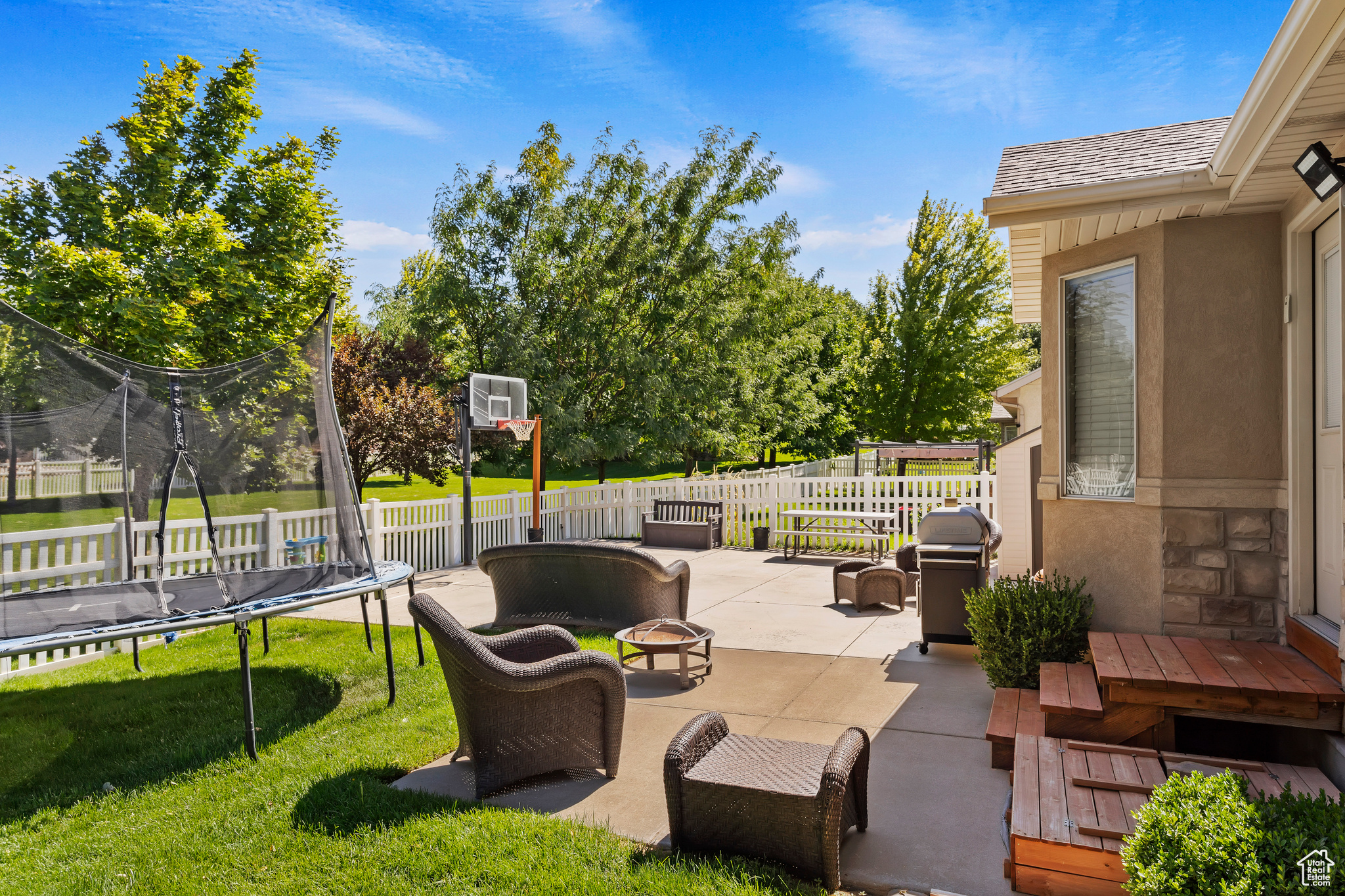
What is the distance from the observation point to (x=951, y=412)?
901 inches

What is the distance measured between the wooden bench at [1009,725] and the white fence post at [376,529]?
779cm

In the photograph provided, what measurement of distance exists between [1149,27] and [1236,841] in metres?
9.14

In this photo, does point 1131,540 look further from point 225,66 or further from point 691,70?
point 225,66

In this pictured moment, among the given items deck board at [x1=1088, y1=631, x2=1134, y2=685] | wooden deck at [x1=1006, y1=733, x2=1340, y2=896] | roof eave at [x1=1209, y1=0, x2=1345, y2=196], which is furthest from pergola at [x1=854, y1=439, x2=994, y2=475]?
wooden deck at [x1=1006, y1=733, x2=1340, y2=896]

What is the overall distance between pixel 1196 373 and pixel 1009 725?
222cm

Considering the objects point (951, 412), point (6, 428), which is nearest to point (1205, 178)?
point (6, 428)

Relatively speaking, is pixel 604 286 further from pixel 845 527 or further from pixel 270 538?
pixel 270 538

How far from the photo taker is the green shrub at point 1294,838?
201 cm

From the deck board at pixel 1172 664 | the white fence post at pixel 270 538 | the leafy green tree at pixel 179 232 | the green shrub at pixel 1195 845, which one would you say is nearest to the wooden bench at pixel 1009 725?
the deck board at pixel 1172 664

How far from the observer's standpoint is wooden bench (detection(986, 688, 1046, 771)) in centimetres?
377

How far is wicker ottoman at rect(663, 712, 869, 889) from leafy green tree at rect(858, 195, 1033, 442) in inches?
806

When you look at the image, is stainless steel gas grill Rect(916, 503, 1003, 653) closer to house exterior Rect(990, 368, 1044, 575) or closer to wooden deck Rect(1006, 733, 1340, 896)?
wooden deck Rect(1006, 733, 1340, 896)

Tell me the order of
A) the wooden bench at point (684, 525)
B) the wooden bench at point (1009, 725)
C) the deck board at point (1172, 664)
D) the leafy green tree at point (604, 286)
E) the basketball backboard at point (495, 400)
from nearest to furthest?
the deck board at point (1172, 664)
the wooden bench at point (1009, 725)
the basketball backboard at point (495, 400)
the wooden bench at point (684, 525)
the leafy green tree at point (604, 286)

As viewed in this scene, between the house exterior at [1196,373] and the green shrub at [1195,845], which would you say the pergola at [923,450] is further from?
A: the green shrub at [1195,845]
